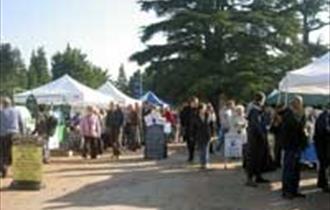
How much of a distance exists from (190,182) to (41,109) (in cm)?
794

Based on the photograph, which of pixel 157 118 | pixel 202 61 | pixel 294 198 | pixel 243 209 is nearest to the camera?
pixel 243 209

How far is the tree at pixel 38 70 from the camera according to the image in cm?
9300

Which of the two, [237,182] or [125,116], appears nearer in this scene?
[237,182]

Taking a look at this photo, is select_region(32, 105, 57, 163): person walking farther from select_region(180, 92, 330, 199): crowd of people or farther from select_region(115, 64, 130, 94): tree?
select_region(115, 64, 130, 94): tree

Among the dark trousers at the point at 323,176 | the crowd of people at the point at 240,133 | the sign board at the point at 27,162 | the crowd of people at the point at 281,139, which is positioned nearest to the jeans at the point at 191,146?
the crowd of people at the point at 240,133

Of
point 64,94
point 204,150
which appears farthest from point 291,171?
point 64,94

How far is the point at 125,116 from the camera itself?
31.1 meters

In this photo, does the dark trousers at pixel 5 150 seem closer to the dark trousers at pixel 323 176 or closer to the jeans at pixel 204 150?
the jeans at pixel 204 150

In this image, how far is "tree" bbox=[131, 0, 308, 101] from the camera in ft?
154

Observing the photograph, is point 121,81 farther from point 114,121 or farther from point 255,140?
point 255,140

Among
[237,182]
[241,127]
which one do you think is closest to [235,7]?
[241,127]

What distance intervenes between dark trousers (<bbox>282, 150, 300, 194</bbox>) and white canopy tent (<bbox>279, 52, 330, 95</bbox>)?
1509mm

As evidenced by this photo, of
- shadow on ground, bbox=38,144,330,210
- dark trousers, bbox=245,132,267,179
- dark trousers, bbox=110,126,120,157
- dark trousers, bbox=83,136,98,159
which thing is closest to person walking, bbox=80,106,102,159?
dark trousers, bbox=83,136,98,159

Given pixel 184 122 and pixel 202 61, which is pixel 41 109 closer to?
pixel 184 122
